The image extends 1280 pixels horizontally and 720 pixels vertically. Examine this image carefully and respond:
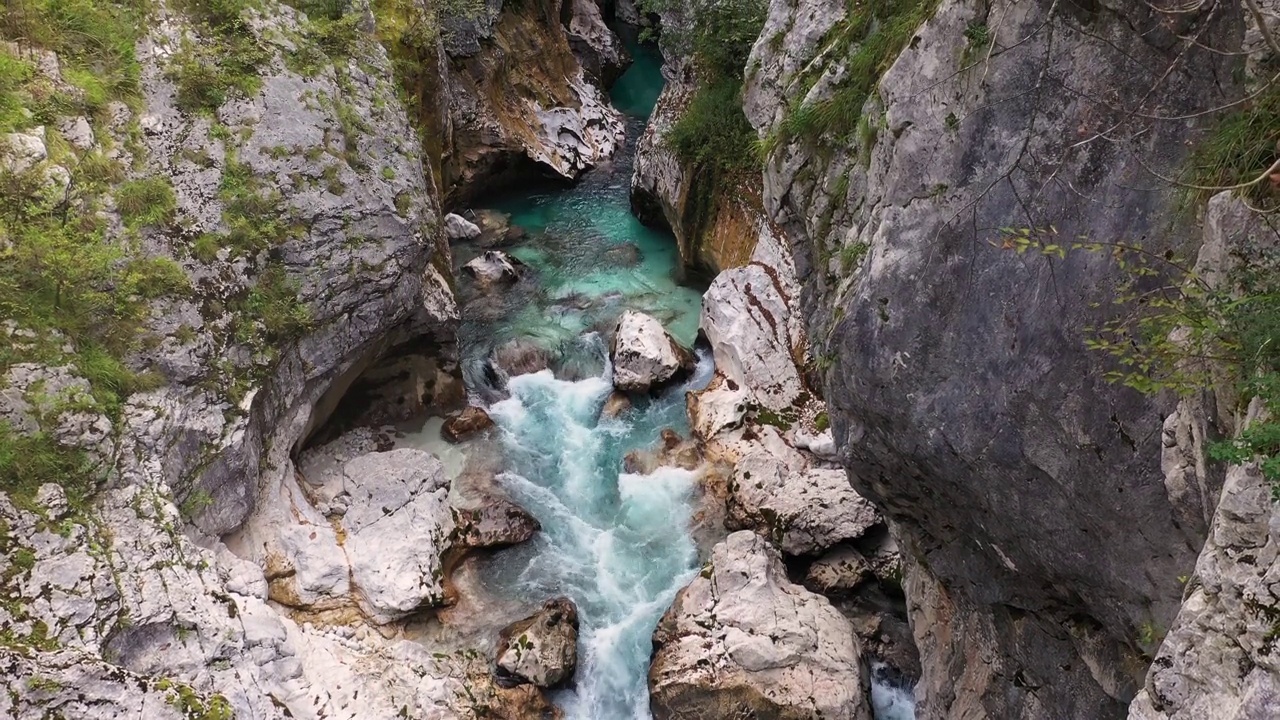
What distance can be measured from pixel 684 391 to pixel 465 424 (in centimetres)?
430

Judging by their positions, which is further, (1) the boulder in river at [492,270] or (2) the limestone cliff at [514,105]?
(2) the limestone cliff at [514,105]

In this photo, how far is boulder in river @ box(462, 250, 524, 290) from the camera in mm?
17641

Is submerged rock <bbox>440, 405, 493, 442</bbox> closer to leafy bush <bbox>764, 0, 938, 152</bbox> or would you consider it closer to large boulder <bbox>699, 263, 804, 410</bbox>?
large boulder <bbox>699, 263, 804, 410</bbox>

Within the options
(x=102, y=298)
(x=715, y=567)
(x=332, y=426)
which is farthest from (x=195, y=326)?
(x=715, y=567)

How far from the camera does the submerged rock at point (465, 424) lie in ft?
44.1

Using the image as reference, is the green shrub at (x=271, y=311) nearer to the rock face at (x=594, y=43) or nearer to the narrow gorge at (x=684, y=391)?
the narrow gorge at (x=684, y=391)

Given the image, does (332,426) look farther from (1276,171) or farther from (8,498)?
(1276,171)

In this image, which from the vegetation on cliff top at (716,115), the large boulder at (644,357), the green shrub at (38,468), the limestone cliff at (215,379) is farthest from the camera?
the vegetation on cliff top at (716,115)

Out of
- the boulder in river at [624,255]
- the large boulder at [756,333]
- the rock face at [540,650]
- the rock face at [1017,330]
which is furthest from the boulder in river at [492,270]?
the rock face at [1017,330]

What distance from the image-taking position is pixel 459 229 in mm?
19875

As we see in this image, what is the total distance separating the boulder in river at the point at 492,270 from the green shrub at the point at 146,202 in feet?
27.3

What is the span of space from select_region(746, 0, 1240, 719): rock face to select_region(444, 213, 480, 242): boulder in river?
13765mm

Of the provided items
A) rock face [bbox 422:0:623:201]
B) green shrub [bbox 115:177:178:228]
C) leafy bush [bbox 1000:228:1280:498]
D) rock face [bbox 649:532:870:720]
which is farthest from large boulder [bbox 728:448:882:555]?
rock face [bbox 422:0:623:201]

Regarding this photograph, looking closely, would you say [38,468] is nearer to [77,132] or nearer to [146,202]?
[146,202]
